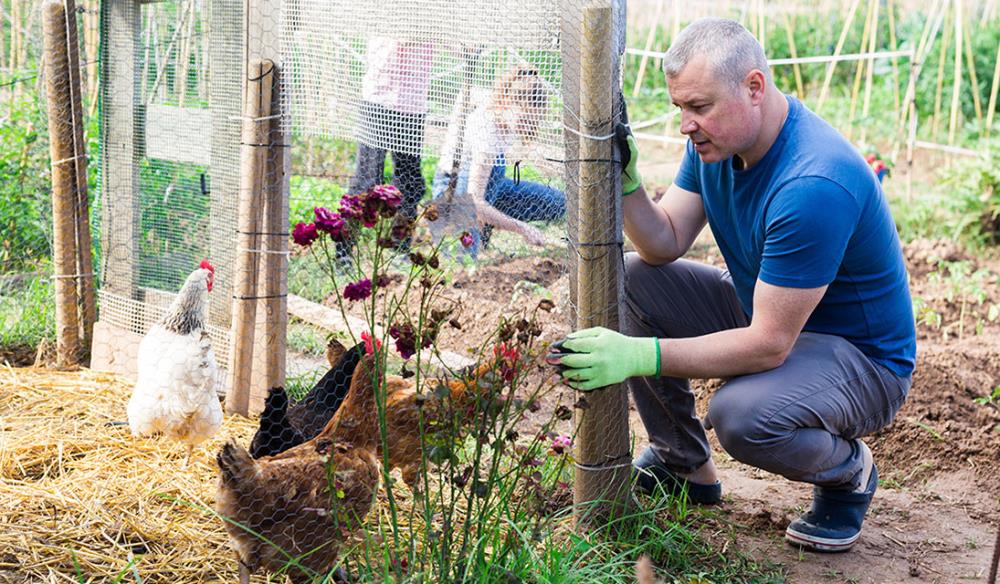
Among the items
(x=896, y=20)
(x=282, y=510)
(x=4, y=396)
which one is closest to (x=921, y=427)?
(x=282, y=510)

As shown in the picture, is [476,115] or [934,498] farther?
[934,498]

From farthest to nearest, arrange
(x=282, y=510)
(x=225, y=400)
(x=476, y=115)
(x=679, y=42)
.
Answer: (x=225, y=400), (x=476, y=115), (x=679, y=42), (x=282, y=510)

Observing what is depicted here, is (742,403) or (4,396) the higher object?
(742,403)

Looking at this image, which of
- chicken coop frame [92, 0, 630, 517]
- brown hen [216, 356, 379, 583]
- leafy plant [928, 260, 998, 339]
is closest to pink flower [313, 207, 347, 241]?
brown hen [216, 356, 379, 583]

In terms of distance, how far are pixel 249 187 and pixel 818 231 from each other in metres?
2.17

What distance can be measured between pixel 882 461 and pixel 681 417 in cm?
124

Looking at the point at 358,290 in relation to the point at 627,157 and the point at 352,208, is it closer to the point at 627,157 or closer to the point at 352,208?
the point at 352,208

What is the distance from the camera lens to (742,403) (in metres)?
2.91

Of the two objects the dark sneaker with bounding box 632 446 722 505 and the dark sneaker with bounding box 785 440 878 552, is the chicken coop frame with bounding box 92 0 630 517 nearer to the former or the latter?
the dark sneaker with bounding box 632 446 722 505

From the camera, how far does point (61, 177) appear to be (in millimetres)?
4395

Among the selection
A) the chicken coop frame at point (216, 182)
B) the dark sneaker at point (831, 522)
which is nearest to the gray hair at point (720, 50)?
the dark sneaker at point (831, 522)

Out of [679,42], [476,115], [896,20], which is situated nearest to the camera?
[679,42]

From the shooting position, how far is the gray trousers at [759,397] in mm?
2914

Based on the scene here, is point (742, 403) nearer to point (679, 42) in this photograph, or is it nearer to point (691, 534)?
point (691, 534)
